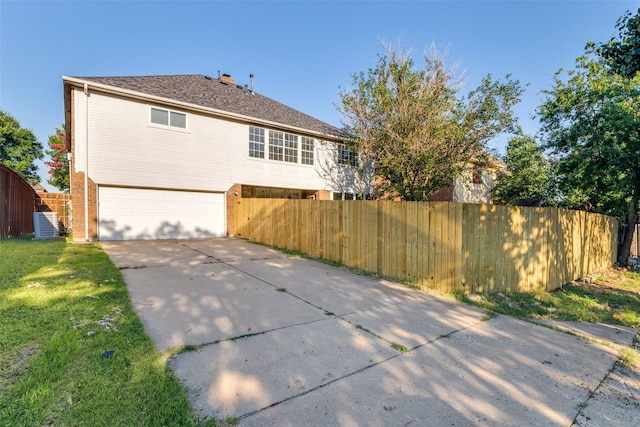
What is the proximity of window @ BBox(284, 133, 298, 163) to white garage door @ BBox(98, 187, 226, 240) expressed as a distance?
4019 mm

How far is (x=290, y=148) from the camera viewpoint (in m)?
15.8

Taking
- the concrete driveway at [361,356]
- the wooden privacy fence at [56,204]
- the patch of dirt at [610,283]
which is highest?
the wooden privacy fence at [56,204]

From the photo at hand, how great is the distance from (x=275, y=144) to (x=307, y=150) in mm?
1961

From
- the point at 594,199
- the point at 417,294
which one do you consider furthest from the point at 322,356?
the point at 594,199

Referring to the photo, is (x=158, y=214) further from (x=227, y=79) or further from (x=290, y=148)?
(x=227, y=79)

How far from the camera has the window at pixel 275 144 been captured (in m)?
15.1

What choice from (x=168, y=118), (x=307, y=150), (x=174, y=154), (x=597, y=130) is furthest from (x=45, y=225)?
(x=597, y=130)

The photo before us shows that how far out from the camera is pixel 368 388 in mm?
2611

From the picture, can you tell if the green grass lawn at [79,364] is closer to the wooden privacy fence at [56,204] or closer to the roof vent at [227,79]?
the wooden privacy fence at [56,204]

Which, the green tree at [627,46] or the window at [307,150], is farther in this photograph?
the window at [307,150]

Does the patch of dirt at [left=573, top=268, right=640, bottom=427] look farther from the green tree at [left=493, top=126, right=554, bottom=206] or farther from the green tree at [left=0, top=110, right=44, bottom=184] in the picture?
the green tree at [left=0, top=110, right=44, bottom=184]

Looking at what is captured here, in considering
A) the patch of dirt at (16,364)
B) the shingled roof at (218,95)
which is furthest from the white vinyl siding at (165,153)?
the patch of dirt at (16,364)

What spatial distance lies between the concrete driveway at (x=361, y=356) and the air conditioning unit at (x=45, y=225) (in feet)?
32.8

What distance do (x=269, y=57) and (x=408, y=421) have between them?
50.9ft
